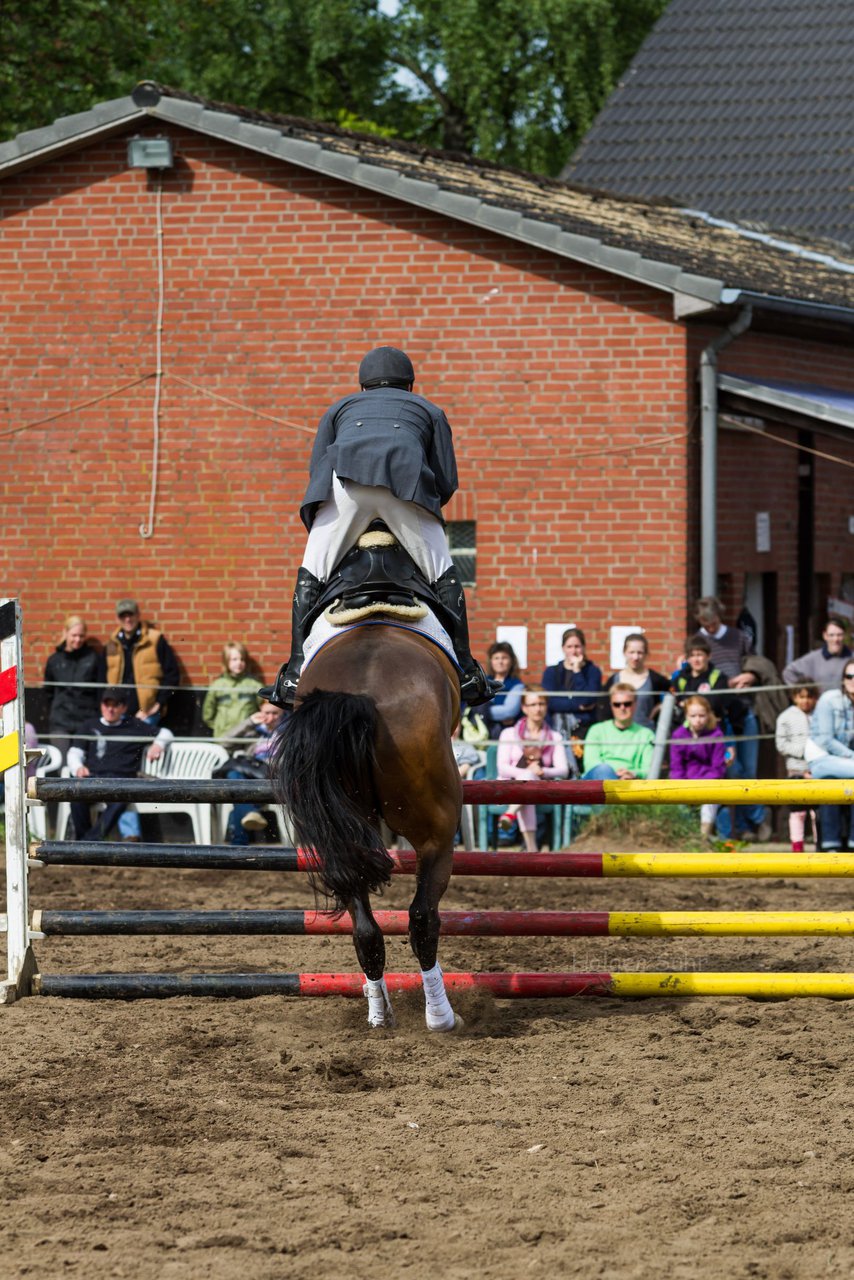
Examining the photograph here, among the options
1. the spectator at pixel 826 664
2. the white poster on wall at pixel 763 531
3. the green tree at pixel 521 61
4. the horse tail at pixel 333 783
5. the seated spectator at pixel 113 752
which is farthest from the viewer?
the green tree at pixel 521 61

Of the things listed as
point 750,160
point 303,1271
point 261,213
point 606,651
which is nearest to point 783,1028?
point 303,1271

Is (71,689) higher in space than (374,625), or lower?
lower

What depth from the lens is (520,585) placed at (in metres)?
15.6

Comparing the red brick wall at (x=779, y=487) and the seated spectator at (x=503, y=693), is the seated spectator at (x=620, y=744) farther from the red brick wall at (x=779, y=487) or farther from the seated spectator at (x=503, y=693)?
the red brick wall at (x=779, y=487)

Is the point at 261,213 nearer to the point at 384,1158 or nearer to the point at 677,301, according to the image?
the point at 677,301

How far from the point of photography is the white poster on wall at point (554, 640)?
15.4m

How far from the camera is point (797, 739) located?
44.1 feet

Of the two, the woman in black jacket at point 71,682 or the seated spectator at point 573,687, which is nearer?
the seated spectator at point 573,687

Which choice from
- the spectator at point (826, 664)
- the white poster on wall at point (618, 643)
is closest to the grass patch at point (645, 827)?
the spectator at point (826, 664)

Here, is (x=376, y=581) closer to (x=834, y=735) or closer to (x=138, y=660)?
(x=834, y=735)

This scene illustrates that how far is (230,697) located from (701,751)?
4.09 metres

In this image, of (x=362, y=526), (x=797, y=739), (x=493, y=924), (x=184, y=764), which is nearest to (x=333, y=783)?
(x=362, y=526)

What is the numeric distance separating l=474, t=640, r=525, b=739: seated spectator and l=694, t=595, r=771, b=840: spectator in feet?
5.09

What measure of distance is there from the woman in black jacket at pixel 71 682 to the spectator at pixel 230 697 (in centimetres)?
96
